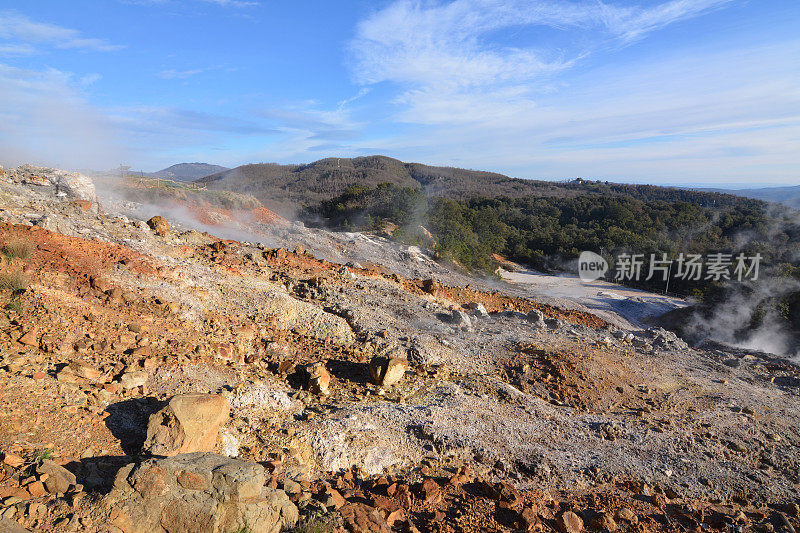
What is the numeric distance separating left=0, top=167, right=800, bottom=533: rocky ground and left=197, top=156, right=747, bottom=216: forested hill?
43.1m

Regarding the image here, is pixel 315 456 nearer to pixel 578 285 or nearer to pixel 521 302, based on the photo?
pixel 521 302

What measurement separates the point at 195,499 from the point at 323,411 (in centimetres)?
221

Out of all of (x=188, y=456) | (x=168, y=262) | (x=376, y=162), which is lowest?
(x=188, y=456)

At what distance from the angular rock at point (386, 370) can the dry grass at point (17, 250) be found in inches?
195

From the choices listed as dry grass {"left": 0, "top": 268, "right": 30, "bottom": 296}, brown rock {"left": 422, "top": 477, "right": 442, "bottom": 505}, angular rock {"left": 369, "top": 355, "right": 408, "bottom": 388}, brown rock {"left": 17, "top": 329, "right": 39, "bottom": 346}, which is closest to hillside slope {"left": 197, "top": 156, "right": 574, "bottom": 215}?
dry grass {"left": 0, "top": 268, "right": 30, "bottom": 296}

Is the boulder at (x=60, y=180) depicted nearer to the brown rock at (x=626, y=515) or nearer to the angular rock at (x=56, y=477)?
the angular rock at (x=56, y=477)

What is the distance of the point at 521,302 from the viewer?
44.2ft

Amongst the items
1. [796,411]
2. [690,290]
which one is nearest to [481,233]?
[690,290]

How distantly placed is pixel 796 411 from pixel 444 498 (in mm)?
6495

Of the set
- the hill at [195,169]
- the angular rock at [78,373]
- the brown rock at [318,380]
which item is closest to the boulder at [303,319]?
the brown rock at [318,380]

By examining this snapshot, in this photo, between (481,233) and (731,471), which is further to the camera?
(481,233)

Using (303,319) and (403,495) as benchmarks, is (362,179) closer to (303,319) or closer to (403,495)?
(303,319)

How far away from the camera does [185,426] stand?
3.58 meters

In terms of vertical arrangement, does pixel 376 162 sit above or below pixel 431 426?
above
